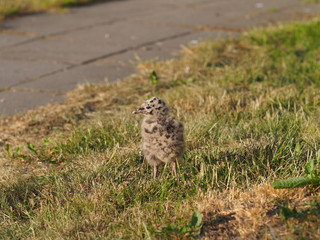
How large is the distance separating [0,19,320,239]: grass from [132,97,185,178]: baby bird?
158 millimetres

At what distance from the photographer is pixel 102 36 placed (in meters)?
10.6

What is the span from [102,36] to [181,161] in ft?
18.4

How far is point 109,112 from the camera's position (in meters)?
6.93

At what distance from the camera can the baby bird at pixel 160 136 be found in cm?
507

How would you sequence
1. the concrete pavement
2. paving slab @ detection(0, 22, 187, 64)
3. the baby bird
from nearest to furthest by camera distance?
the baby bird → the concrete pavement → paving slab @ detection(0, 22, 187, 64)

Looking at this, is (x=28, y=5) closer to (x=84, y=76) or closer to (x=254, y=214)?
(x=84, y=76)

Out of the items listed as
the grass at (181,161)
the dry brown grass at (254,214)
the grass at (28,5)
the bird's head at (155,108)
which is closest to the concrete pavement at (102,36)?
the grass at (28,5)

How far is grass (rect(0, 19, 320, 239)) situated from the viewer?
424cm

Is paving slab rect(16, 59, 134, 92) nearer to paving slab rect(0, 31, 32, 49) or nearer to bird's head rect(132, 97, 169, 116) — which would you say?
paving slab rect(0, 31, 32, 49)

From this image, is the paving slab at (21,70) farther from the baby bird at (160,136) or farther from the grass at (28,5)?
the baby bird at (160,136)

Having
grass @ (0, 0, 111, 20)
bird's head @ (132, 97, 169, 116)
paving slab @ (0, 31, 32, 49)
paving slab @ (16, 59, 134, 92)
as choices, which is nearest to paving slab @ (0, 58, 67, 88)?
paving slab @ (16, 59, 134, 92)

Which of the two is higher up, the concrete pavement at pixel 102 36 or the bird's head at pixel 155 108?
the bird's head at pixel 155 108

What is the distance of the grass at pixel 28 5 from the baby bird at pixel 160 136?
7329 millimetres

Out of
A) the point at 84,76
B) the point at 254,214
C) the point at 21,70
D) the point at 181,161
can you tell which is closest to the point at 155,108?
the point at 181,161
